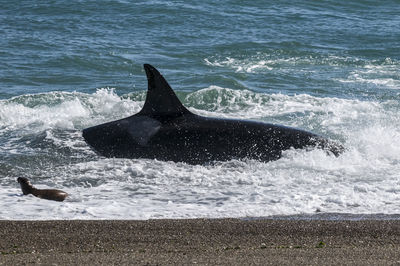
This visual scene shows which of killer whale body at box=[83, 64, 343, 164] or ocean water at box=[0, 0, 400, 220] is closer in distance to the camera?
ocean water at box=[0, 0, 400, 220]

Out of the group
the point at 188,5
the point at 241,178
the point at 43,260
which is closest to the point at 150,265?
the point at 43,260

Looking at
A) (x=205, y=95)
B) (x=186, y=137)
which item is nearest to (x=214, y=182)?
(x=186, y=137)

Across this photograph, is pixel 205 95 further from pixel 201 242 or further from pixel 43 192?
pixel 201 242

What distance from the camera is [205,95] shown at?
16.2m

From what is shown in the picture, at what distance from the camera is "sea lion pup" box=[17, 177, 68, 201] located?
802cm

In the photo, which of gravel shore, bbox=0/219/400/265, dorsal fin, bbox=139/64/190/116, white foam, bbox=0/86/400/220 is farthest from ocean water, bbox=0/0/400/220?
dorsal fin, bbox=139/64/190/116

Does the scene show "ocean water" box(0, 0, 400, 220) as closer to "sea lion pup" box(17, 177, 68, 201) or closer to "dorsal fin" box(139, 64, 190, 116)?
"sea lion pup" box(17, 177, 68, 201)

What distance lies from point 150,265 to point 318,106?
10383 mm

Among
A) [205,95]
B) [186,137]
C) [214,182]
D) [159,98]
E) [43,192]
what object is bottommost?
[205,95]

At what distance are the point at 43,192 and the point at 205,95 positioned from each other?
844 cm

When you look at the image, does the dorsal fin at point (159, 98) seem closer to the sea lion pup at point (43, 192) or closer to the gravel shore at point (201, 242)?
the sea lion pup at point (43, 192)

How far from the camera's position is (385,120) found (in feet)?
44.9

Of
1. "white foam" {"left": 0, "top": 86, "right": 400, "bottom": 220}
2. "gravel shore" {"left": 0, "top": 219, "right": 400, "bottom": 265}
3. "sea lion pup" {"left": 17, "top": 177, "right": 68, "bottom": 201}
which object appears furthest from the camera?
"sea lion pup" {"left": 17, "top": 177, "right": 68, "bottom": 201}

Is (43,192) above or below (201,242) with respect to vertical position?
below
